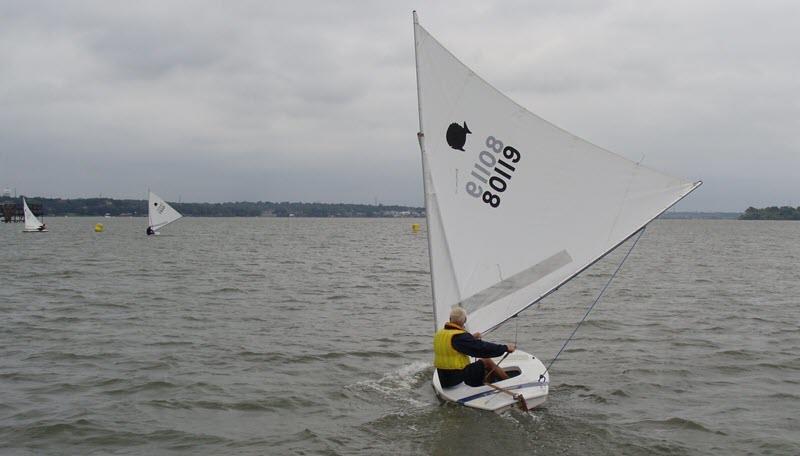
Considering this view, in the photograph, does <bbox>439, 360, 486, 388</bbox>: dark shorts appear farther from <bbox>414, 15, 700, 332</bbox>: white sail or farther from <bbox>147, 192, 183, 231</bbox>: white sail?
<bbox>147, 192, 183, 231</bbox>: white sail

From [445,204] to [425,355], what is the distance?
4.66m

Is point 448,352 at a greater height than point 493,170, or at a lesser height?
lesser

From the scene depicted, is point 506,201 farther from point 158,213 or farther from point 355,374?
point 158,213

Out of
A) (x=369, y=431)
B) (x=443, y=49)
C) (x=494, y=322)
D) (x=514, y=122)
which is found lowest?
(x=369, y=431)

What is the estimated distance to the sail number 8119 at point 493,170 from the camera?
8.62m

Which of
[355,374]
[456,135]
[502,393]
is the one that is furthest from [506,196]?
[355,374]

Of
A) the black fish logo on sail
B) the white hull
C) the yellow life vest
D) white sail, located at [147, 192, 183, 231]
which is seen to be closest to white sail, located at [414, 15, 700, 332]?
the black fish logo on sail

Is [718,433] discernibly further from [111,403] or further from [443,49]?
[111,403]

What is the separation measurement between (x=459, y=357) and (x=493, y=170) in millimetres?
2340

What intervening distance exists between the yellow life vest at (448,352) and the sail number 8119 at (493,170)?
170cm

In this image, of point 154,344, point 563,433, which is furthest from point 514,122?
point 154,344

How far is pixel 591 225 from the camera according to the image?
342 inches

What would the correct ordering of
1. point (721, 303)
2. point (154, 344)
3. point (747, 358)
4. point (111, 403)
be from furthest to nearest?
point (721, 303) → point (154, 344) → point (747, 358) → point (111, 403)

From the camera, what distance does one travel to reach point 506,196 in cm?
874
